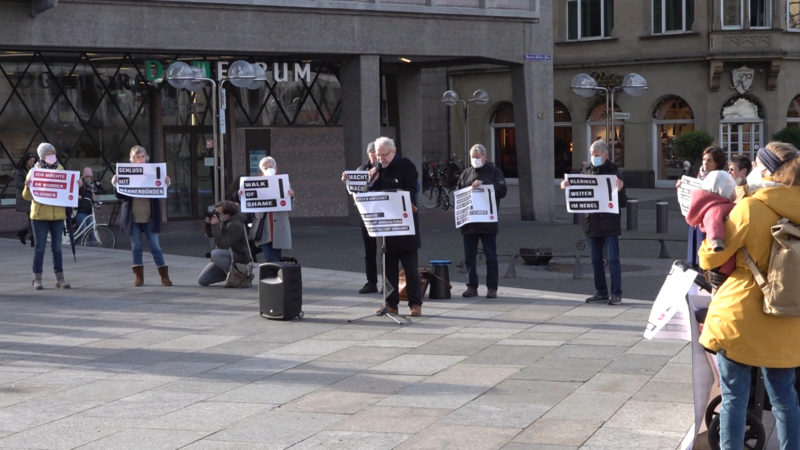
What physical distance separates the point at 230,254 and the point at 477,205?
339 centimetres

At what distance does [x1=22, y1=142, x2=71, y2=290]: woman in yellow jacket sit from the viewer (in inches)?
597

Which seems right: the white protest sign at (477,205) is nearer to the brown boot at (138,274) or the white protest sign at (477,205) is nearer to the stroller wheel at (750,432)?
the brown boot at (138,274)

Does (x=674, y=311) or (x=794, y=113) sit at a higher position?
(x=794, y=113)

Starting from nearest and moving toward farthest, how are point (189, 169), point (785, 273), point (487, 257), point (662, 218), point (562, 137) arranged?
point (785, 273) < point (487, 257) < point (662, 218) < point (189, 169) < point (562, 137)

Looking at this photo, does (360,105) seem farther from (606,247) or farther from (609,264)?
(609,264)

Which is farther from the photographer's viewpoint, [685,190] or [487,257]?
[487,257]

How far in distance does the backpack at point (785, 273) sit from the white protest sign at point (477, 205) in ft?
28.4

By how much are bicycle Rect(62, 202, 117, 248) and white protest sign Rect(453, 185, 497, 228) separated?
29.9 ft

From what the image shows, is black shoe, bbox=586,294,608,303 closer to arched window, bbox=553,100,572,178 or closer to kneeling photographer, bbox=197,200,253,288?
kneeling photographer, bbox=197,200,253,288

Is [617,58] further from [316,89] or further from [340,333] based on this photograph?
[340,333]

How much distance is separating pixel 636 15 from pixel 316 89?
18307 mm

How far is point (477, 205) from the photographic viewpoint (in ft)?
46.8

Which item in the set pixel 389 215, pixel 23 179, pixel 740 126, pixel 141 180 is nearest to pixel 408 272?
pixel 389 215

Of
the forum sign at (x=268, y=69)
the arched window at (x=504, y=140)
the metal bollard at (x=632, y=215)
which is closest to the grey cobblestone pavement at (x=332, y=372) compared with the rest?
the metal bollard at (x=632, y=215)
